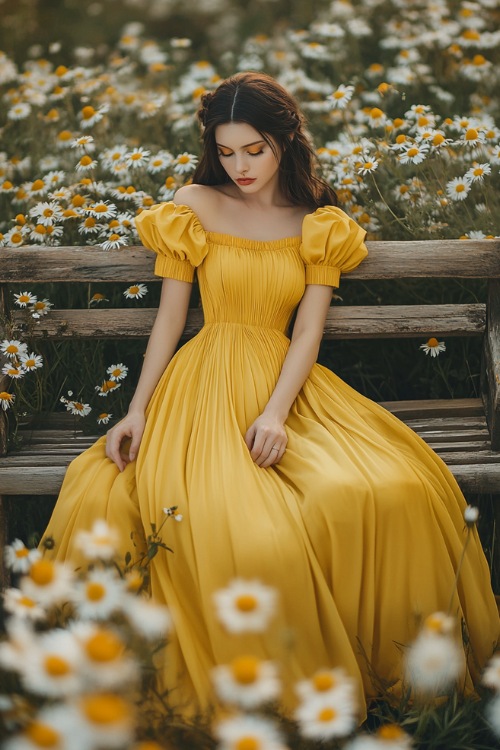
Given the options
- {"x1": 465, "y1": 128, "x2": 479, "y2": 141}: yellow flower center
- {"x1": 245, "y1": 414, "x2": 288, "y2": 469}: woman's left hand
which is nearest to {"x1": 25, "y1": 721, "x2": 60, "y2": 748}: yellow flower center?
{"x1": 245, "y1": 414, "x2": 288, "y2": 469}: woman's left hand

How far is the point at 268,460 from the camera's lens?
2.30 meters

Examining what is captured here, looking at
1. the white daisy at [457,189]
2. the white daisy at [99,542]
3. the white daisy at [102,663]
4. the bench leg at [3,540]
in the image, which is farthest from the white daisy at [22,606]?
the white daisy at [457,189]

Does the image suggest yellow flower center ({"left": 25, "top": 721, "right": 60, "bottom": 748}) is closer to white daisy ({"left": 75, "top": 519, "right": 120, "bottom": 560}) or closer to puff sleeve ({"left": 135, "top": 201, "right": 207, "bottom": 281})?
white daisy ({"left": 75, "top": 519, "right": 120, "bottom": 560})

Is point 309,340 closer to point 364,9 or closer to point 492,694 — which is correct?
point 492,694

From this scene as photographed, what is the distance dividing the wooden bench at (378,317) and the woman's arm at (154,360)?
252 millimetres

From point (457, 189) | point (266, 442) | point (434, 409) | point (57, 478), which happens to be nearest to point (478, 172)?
point (457, 189)

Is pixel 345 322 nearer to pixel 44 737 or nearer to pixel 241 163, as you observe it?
pixel 241 163

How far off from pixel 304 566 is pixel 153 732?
68 centimetres

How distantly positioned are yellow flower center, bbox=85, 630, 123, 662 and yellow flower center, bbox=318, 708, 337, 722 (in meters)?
0.36

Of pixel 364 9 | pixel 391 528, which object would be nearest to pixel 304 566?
pixel 391 528

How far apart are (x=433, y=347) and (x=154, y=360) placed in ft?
3.40

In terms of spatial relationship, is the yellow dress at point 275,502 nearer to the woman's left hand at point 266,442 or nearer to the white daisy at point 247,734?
the woman's left hand at point 266,442

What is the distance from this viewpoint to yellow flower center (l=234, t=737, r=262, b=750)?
46.8 inches

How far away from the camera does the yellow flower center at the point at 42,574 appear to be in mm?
1423
